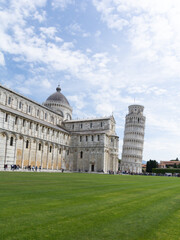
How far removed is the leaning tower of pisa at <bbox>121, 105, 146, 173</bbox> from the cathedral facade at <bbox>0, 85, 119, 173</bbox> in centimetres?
2869

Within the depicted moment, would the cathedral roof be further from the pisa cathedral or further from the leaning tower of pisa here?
the leaning tower of pisa

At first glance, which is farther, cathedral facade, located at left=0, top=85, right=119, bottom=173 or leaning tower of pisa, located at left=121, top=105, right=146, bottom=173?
leaning tower of pisa, located at left=121, top=105, right=146, bottom=173

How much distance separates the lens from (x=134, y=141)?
9819 centimetres

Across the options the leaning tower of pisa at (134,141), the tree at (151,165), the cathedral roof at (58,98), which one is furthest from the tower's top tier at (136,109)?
the cathedral roof at (58,98)

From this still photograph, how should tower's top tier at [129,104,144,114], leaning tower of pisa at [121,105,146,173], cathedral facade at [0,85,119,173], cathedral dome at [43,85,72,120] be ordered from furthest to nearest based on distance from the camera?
tower's top tier at [129,104,144,114], leaning tower of pisa at [121,105,146,173], cathedral dome at [43,85,72,120], cathedral facade at [0,85,119,173]

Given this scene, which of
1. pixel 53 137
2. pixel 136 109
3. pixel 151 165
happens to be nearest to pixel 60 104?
pixel 53 137

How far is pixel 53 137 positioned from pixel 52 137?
58 cm

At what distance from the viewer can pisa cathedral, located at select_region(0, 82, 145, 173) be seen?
4306cm

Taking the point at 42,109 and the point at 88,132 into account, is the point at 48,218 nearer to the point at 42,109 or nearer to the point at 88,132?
the point at 42,109

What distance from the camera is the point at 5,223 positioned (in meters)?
5.25

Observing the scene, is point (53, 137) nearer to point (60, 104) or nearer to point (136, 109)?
point (60, 104)

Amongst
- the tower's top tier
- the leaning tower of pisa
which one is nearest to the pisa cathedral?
the leaning tower of pisa

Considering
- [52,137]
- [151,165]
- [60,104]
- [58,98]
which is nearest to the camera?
[52,137]

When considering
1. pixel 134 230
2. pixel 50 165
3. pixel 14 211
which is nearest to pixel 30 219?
pixel 14 211
